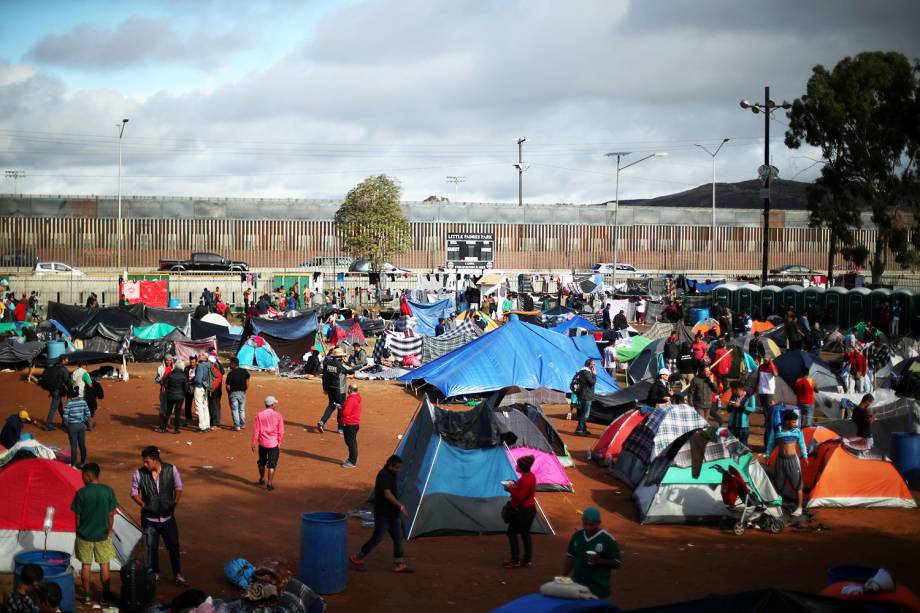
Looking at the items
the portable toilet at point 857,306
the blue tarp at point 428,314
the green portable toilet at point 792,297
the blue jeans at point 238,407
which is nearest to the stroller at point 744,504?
the blue jeans at point 238,407

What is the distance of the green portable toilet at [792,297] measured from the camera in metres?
36.2

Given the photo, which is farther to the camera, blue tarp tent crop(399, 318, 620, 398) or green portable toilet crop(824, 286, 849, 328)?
green portable toilet crop(824, 286, 849, 328)

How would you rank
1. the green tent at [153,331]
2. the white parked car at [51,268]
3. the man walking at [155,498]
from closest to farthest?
the man walking at [155,498] < the green tent at [153,331] < the white parked car at [51,268]

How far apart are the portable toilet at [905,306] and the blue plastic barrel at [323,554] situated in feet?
91.7

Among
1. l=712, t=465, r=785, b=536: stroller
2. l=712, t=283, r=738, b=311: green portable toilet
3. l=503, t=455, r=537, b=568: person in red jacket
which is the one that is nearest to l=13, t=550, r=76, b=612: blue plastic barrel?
l=503, t=455, r=537, b=568: person in red jacket

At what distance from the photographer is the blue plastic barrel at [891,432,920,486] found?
14.1m

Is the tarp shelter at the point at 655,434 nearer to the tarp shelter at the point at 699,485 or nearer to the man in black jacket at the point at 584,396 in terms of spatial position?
the tarp shelter at the point at 699,485

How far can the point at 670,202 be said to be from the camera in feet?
385

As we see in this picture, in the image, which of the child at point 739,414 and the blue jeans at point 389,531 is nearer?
the blue jeans at point 389,531

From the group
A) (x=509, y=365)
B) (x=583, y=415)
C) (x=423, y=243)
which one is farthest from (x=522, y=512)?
(x=423, y=243)

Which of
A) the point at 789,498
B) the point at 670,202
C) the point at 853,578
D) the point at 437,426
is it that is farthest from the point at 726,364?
the point at 670,202

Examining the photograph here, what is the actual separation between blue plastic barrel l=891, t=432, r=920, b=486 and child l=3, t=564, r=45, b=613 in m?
12.2

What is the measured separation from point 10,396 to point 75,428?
942cm

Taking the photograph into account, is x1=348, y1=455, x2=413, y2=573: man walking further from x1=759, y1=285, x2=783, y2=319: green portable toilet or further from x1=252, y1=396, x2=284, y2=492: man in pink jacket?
x1=759, y1=285, x2=783, y2=319: green portable toilet
